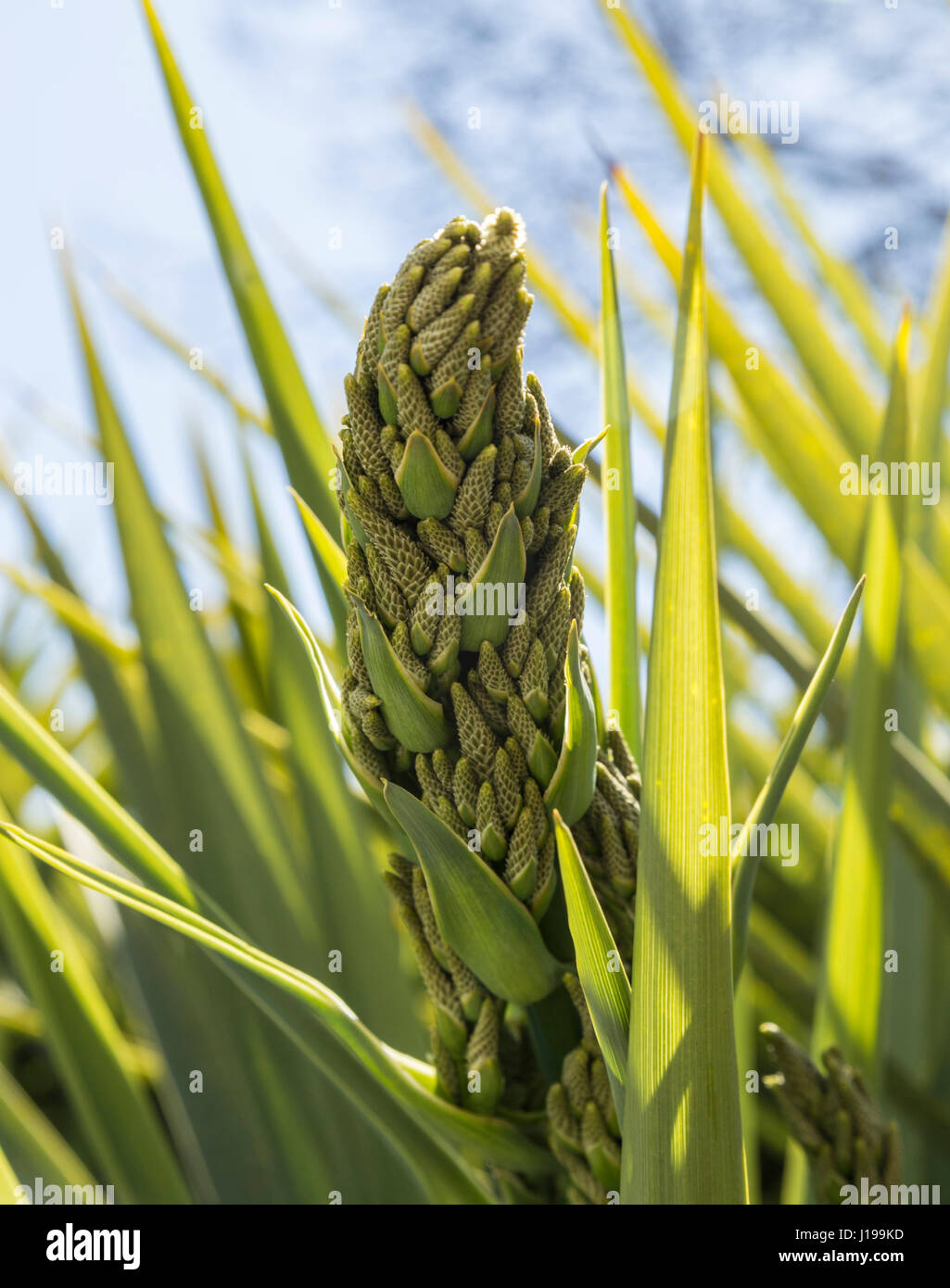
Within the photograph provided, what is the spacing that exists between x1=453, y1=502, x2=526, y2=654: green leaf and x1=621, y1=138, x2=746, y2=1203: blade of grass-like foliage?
49mm

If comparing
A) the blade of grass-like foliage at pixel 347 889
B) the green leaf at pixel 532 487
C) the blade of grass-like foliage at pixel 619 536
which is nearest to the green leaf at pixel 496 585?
the green leaf at pixel 532 487

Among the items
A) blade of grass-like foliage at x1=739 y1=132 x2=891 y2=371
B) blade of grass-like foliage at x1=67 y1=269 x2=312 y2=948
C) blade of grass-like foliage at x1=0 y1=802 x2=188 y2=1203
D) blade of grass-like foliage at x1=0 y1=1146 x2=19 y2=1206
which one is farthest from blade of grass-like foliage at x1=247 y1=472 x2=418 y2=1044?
blade of grass-like foliage at x1=739 y1=132 x2=891 y2=371

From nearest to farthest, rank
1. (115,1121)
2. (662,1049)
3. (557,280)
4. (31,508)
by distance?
1. (662,1049)
2. (115,1121)
3. (31,508)
4. (557,280)

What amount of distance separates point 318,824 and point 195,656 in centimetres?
15

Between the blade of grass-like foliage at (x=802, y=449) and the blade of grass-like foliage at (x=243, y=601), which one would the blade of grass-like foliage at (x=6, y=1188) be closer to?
the blade of grass-like foliage at (x=243, y=601)

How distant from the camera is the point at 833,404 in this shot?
2.62ft

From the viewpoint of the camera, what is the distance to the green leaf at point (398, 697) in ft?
0.97

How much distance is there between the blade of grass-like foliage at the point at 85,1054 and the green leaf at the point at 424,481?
39 centimetres

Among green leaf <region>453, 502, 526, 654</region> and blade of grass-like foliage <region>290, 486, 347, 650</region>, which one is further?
blade of grass-like foliage <region>290, 486, 347, 650</region>

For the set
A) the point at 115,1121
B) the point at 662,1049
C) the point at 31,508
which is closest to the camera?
the point at 662,1049

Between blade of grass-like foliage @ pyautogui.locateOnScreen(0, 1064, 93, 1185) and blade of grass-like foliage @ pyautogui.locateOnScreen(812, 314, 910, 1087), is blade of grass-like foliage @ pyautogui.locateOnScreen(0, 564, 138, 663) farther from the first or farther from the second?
blade of grass-like foliage @ pyautogui.locateOnScreen(812, 314, 910, 1087)

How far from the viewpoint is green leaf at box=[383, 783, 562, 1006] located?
0.30 metres
